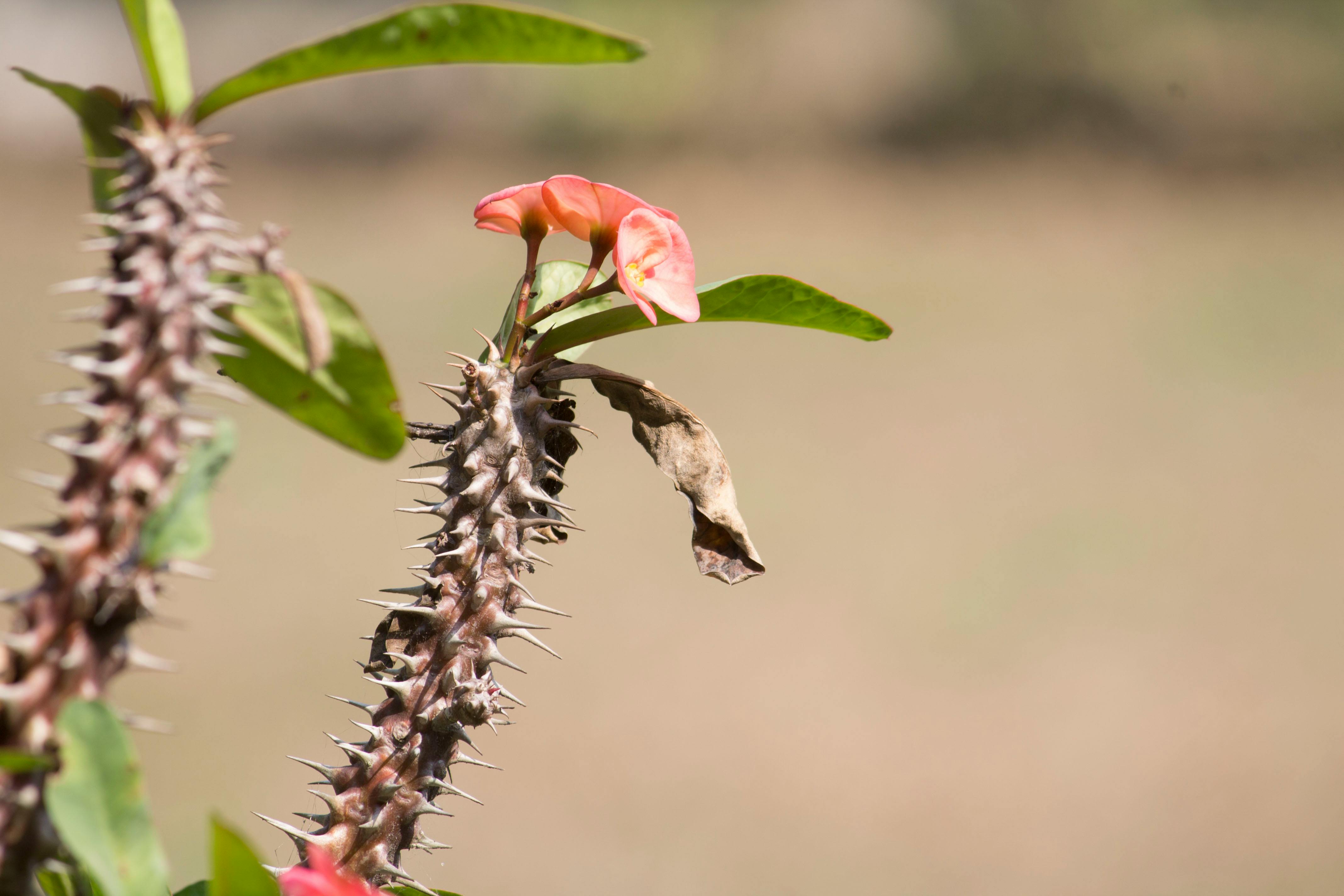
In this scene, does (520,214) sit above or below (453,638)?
above

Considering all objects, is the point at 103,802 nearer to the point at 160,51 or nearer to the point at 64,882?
the point at 64,882

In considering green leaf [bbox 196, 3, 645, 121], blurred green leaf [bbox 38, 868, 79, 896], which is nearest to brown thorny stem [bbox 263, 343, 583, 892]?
blurred green leaf [bbox 38, 868, 79, 896]

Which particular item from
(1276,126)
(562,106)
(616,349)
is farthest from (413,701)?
(1276,126)

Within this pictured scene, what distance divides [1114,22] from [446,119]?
6300mm

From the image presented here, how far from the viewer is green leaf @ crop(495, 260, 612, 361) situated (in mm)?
737

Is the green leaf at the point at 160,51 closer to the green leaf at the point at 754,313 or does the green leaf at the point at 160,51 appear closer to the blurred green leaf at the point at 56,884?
the green leaf at the point at 754,313

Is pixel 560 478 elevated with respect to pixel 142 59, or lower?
lower

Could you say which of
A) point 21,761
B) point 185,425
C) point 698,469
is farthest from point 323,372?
point 698,469

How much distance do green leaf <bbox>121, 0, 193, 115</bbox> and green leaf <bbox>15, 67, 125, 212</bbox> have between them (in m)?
0.02

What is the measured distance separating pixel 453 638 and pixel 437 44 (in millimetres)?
365

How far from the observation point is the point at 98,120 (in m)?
0.47

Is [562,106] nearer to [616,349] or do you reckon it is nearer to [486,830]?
[616,349]

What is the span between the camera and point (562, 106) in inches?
386

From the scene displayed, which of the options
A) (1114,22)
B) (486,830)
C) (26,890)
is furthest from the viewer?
(1114,22)
